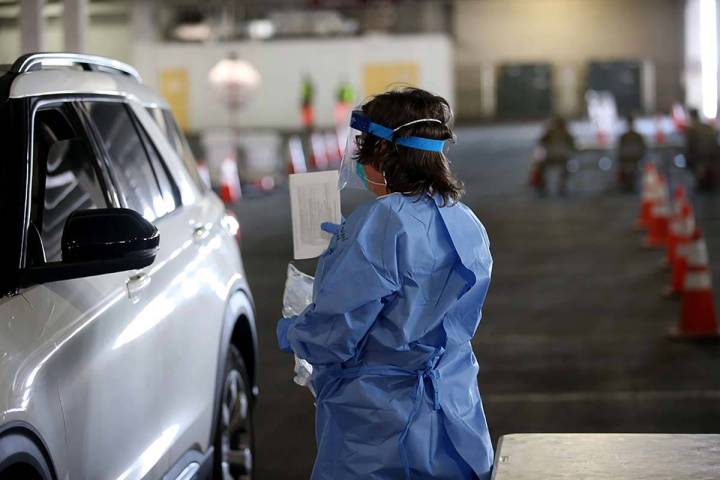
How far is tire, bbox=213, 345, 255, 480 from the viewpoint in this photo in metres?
4.83

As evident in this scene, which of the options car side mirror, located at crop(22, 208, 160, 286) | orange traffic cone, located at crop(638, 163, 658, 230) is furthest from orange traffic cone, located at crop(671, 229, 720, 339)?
car side mirror, located at crop(22, 208, 160, 286)

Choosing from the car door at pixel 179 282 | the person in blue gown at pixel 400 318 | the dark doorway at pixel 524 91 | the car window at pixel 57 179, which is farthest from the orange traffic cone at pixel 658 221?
the dark doorway at pixel 524 91

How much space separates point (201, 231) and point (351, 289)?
192 cm

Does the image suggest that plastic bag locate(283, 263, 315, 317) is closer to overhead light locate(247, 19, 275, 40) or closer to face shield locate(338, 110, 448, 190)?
face shield locate(338, 110, 448, 190)

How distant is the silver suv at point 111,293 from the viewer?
309 centimetres

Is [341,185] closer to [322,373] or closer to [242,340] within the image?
[322,373]

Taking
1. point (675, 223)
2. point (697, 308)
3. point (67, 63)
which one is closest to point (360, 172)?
point (67, 63)

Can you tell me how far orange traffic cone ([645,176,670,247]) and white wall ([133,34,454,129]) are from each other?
2438cm

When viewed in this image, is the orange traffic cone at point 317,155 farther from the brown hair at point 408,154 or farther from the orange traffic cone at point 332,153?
the brown hair at point 408,154

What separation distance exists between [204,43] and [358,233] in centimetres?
3868

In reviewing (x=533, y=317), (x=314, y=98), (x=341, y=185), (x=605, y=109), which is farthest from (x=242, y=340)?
(x=314, y=98)

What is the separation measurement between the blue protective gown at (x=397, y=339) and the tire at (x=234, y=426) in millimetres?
1493

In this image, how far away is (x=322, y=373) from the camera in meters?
3.39

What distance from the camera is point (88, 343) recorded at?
3328mm
